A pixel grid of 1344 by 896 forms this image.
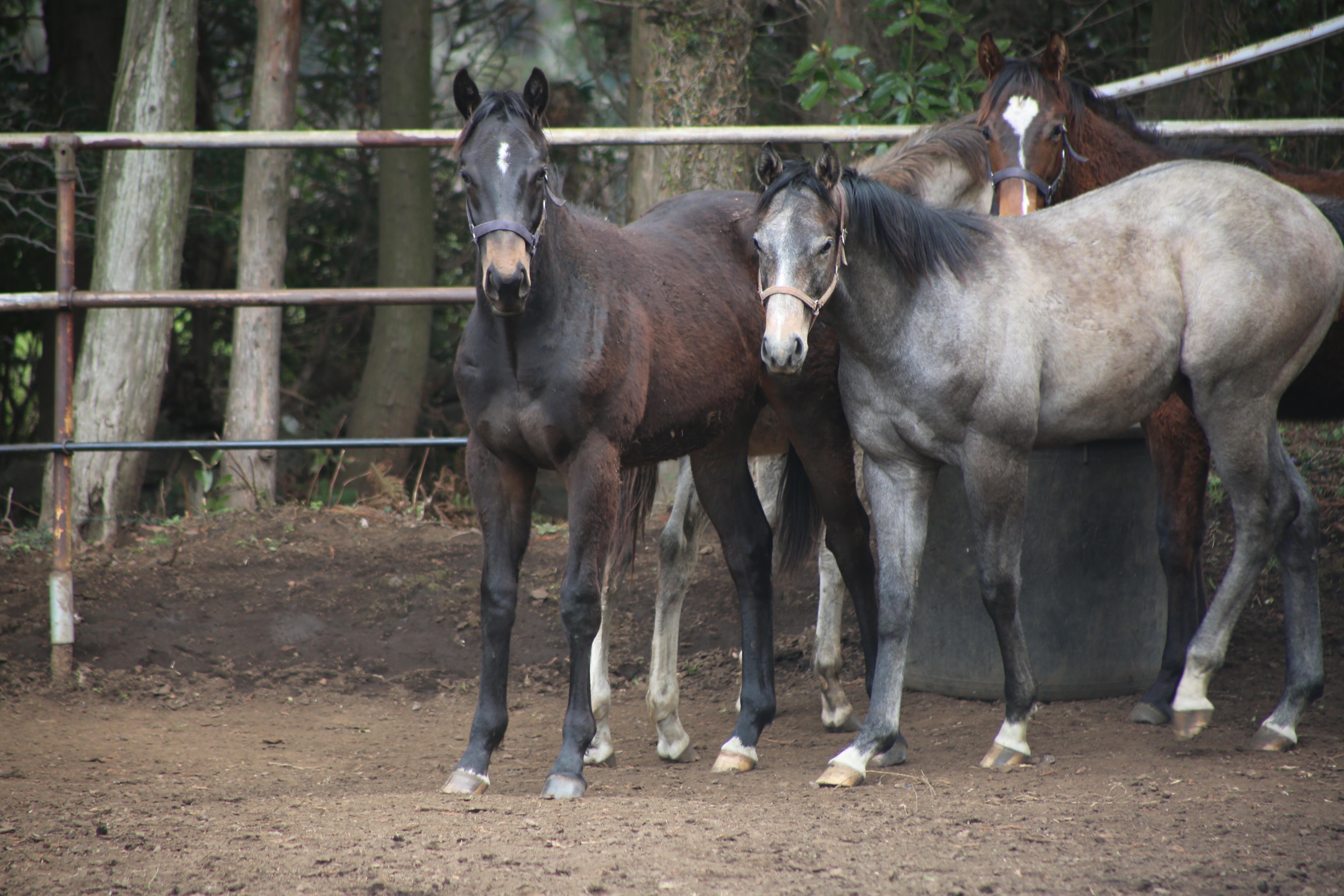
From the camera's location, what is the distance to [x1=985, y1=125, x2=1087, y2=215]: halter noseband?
416cm

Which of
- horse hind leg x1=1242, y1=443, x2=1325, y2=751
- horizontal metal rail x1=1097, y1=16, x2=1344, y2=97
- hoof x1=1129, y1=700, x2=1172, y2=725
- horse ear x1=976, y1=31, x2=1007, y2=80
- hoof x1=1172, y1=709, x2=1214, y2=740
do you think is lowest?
hoof x1=1129, y1=700, x2=1172, y2=725

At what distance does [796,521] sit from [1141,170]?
194 cm

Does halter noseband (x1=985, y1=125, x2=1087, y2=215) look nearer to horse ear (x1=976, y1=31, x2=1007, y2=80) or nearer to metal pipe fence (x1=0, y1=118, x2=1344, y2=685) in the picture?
horse ear (x1=976, y1=31, x2=1007, y2=80)

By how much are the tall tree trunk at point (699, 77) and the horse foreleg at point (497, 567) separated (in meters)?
3.49

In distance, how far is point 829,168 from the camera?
3320 mm

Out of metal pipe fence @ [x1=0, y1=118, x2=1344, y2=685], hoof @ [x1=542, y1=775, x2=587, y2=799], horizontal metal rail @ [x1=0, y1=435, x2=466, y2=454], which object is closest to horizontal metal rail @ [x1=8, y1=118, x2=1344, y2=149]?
metal pipe fence @ [x1=0, y1=118, x2=1344, y2=685]

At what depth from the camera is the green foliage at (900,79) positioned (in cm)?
646

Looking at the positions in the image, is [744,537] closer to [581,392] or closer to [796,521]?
[796,521]

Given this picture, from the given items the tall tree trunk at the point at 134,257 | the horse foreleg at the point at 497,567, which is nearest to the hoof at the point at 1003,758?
the horse foreleg at the point at 497,567

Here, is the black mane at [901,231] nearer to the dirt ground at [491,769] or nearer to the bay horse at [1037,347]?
the bay horse at [1037,347]

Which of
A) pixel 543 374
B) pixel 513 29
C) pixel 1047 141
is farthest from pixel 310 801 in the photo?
pixel 513 29

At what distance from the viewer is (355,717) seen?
4738mm

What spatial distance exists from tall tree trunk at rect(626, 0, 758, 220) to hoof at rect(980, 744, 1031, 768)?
158 inches

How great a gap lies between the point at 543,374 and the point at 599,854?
141 centimetres
